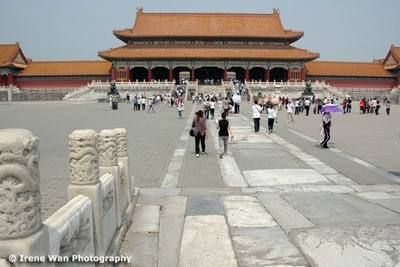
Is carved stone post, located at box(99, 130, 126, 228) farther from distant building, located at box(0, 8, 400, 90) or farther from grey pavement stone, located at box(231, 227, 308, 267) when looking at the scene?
distant building, located at box(0, 8, 400, 90)

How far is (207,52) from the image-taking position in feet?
177

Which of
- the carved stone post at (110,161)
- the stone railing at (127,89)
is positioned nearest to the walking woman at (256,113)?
the carved stone post at (110,161)

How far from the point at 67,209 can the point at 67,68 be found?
187 feet

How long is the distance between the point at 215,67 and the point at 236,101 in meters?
32.6

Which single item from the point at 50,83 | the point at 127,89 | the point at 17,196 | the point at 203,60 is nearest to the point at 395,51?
the point at 203,60

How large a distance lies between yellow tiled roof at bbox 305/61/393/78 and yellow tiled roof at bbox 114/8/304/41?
5400 millimetres

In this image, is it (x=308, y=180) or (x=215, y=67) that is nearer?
(x=308, y=180)

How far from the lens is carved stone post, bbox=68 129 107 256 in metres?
3.37

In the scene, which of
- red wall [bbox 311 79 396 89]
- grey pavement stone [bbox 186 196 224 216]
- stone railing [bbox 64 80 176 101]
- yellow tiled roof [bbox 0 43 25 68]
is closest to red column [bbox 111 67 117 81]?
stone railing [bbox 64 80 176 101]

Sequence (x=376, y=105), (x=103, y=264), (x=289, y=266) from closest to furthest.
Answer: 1. (x=103, y=264)
2. (x=289, y=266)
3. (x=376, y=105)

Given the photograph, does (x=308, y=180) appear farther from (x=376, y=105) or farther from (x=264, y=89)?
(x=264, y=89)

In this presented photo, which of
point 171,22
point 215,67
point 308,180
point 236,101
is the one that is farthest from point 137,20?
point 308,180

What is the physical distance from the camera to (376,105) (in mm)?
28062

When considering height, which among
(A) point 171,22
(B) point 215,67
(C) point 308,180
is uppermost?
(A) point 171,22
